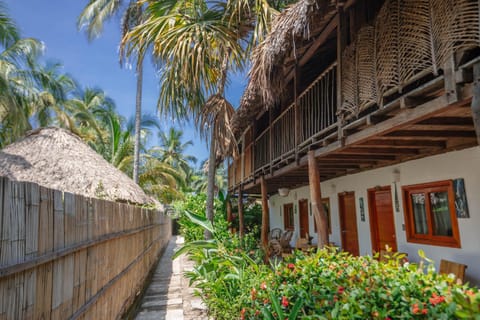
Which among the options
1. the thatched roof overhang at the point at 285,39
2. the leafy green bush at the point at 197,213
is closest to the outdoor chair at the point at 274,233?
the leafy green bush at the point at 197,213

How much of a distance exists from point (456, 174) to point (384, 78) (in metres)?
2.49

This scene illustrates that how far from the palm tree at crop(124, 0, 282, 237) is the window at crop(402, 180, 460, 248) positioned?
14.5 feet

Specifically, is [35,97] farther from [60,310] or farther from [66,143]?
[60,310]

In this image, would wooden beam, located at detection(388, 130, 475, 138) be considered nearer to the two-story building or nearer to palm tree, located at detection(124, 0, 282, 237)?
the two-story building

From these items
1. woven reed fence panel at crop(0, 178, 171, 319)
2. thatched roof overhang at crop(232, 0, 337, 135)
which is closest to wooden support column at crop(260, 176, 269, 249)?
thatched roof overhang at crop(232, 0, 337, 135)

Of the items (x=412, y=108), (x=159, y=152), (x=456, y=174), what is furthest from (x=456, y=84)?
(x=159, y=152)

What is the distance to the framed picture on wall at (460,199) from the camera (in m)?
5.06

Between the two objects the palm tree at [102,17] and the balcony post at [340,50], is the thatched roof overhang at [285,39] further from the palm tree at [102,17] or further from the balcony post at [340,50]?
the palm tree at [102,17]

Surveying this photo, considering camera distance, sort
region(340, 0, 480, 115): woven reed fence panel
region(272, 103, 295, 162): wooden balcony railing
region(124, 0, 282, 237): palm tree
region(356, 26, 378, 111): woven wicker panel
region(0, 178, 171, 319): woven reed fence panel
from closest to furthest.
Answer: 1. region(0, 178, 171, 319): woven reed fence panel
2. region(340, 0, 480, 115): woven reed fence panel
3. region(356, 26, 378, 111): woven wicker panel
4. region(272, 103, 295, 162): wooden balcony railing
5. region(124, 0, 282, 237): palm tree

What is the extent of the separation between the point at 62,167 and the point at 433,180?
851cm

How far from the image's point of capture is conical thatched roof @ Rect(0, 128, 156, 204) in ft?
26.1

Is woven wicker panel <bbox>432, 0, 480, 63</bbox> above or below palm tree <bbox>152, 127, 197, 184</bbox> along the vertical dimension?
below


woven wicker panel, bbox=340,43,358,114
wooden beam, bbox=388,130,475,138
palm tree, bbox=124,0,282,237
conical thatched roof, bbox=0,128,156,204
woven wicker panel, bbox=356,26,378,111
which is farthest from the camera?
conical thatched roof, bbox=0,128,156,204

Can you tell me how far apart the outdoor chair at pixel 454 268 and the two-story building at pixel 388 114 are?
0.58 ft
